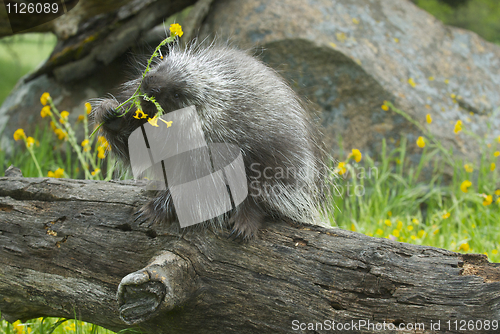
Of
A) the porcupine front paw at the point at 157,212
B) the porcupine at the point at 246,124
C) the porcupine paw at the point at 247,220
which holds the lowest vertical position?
the porcupine paw at the point at 247,220

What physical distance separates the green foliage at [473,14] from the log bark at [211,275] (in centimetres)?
547

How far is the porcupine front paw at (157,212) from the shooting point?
2.22 m

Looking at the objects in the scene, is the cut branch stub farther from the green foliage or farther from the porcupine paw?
the green foliage

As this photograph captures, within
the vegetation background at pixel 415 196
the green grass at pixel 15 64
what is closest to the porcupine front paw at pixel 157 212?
the vegetation background at pixel 415 196

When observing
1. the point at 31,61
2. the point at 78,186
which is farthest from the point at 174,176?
the point at 31,61

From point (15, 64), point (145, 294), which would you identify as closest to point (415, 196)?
point (145, 294)

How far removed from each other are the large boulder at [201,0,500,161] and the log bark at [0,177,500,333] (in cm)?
263

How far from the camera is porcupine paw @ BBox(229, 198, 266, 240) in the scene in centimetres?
212

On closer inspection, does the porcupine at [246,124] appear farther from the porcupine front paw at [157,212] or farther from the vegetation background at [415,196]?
the vegetation background at [415,196]

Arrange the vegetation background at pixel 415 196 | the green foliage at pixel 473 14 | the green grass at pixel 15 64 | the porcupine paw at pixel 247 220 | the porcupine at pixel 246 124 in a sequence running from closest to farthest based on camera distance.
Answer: the porcupine paw at pixel 247 220, the porcupine at pixel 246 124, the vegetation background at pixel 415 196, the green foliage at pixel 473 14, the green grass at pixel 15 64

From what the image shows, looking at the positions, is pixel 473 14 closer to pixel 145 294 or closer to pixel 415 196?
pixel 415 196

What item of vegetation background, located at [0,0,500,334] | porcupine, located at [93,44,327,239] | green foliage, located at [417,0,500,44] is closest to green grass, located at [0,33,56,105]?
vegetation background, located at [0,0,500,334]

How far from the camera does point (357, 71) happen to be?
461 centimetres

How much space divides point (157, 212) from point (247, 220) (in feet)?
1.57
